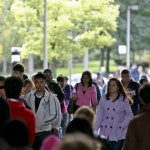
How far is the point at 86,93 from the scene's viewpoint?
1772 cm

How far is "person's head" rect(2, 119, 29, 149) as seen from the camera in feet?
21.6

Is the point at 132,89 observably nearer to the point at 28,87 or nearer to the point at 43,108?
the point at 28,87

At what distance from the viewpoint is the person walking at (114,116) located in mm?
14242

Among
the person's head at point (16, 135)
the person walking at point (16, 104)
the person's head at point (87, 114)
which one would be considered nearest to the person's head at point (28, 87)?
the person walking at point (16, 104)

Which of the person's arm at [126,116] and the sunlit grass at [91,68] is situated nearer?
the person's arm at [126,116]

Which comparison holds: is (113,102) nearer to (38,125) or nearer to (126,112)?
(126,112)

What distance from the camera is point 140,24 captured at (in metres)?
62.7

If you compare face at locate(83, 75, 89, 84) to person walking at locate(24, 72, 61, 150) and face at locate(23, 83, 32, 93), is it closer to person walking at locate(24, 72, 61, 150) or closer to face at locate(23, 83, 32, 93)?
face at locate(23, 83, 32, 93)

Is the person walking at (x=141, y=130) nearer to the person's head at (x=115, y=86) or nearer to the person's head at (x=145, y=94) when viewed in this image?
the person's head at (x=145, y=94)

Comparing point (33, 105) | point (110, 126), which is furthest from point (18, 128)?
point (110, 126)

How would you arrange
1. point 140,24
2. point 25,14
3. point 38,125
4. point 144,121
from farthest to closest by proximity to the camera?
point 140,24, point 25,14, point 38,125, point 144,121

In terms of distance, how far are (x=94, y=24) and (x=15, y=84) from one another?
105 feet

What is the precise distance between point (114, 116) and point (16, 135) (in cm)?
767

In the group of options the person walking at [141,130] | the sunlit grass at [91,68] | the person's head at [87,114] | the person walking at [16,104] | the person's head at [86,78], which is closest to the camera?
the person's head at [87,114]
